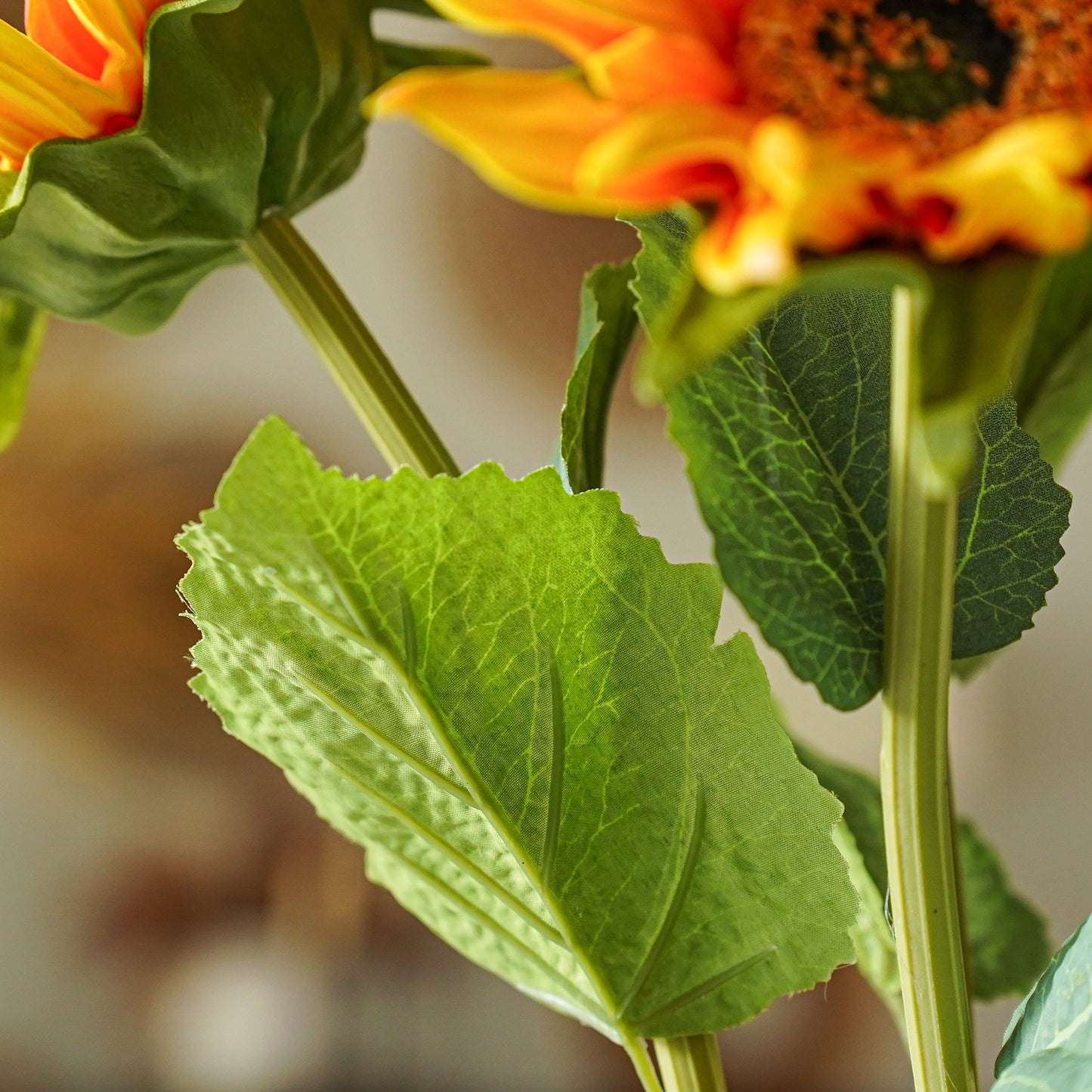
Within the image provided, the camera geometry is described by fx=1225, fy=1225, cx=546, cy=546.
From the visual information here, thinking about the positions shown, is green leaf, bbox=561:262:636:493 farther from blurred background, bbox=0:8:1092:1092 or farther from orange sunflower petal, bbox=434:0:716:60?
blurred background, bbox=0:8:1092:1092

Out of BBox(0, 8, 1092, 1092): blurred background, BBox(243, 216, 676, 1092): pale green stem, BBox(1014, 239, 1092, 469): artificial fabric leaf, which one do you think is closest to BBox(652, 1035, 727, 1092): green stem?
BBox(243, 216, 676, 1092): pale green stem

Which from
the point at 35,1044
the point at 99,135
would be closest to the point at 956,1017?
the point at 99,135

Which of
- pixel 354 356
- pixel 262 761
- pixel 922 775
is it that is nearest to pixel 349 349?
pixel 354 356

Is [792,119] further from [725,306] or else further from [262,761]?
[262,761]

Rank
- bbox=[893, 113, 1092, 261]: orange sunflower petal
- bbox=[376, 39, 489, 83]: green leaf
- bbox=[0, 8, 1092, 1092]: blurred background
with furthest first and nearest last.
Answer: bbox=[0, 8, 1092, 1092]: blurred background, bbox=[376, 39, 489, 83]: green leaf, bbox=[893, 113, 1092, 261]: orange sunflower petal

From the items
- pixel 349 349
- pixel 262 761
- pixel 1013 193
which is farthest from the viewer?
pixel 262 761

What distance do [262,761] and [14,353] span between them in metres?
0.45

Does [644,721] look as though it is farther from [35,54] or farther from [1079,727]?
[1079,727]

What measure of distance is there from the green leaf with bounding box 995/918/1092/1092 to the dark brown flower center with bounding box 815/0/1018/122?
0.33 ft

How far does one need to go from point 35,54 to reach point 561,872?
0.12 meters

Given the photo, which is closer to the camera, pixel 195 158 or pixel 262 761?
pixel 195 158

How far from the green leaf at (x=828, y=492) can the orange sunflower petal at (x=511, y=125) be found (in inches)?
2.7

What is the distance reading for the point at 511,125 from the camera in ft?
0.30

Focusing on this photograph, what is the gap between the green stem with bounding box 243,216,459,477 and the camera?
181 mm
